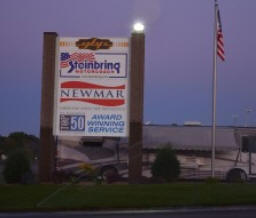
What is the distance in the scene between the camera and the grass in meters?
22.7

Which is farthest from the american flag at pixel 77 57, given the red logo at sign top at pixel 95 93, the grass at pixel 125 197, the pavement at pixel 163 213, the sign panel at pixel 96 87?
the pavement at pixel 163 213

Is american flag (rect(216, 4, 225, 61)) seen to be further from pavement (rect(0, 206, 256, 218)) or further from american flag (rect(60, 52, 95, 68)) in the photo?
pavement (rect(0, 206, 256, 218))

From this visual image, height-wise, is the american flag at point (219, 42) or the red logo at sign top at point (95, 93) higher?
the american flag at point (219, 42)

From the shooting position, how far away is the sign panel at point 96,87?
112 ft

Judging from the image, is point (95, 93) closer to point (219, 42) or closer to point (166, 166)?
point (166, 166)

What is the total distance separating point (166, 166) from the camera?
34.2 m

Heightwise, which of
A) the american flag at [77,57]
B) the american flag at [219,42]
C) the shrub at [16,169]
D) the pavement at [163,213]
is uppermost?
the american flag at [219,42]

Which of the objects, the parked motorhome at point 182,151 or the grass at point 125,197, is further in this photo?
the parked motorhome at point 182,151

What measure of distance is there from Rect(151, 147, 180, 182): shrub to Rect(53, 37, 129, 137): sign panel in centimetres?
212

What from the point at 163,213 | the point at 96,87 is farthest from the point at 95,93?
the point at 163,213

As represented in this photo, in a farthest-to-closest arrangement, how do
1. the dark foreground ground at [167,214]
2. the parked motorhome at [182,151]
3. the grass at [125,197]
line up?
1. the parked motorhome at [182,151]
2. the grass at [125,197]
3. the dark foreground ground at [167,214]

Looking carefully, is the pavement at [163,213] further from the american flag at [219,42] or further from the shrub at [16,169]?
the american flag at [219,42]

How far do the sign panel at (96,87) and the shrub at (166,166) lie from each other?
212 centimetres

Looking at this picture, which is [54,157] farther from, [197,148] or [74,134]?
[197,148]
